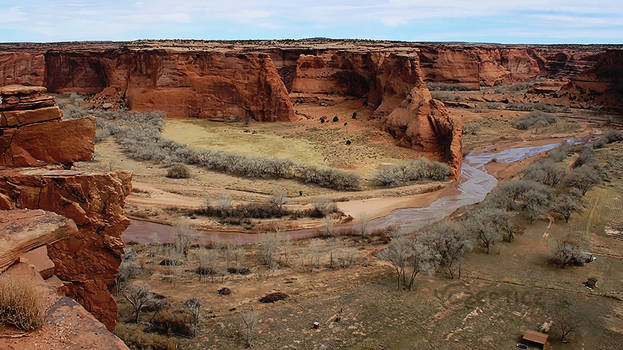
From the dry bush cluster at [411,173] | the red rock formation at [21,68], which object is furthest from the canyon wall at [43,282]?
the red rock formation at [21,68]

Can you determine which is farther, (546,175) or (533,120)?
(533,120)

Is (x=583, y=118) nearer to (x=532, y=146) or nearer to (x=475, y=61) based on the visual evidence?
(x=532, y=146)

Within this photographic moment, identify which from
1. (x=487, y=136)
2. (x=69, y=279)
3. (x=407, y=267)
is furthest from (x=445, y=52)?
(x=69, y=279)

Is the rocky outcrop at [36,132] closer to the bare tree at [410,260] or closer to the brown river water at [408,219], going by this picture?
the bare tree at [410,260]

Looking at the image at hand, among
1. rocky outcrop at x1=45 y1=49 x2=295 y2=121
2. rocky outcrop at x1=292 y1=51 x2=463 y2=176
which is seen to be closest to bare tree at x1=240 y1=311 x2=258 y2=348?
rocky outcrop at x1=292 y1=51 x2=463 y2=176

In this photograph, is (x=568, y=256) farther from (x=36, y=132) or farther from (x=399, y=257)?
(x=36, y=132)

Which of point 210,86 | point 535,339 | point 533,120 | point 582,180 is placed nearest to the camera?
point 535,339

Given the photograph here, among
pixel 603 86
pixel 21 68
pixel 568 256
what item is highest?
pixel 603 86

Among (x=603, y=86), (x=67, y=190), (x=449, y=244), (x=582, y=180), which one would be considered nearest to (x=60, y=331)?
(x=67, y=190)
